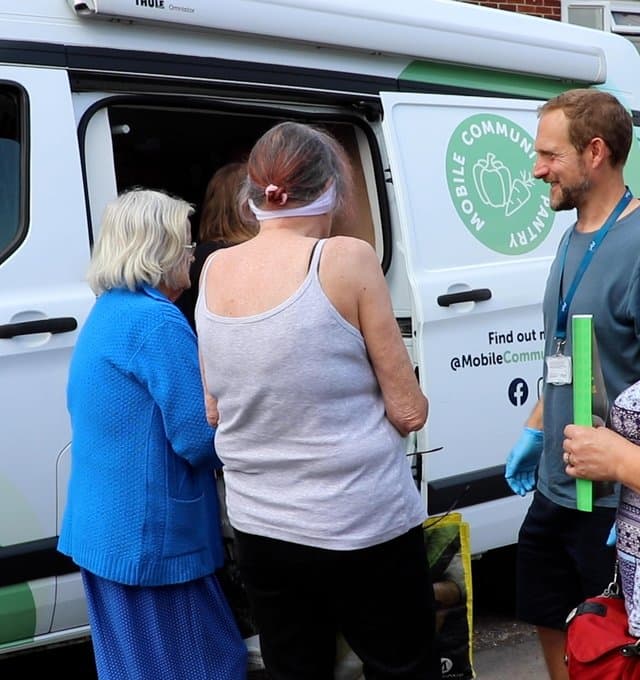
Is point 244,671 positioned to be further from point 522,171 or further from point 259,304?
point 522,171

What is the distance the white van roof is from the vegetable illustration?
0.36m

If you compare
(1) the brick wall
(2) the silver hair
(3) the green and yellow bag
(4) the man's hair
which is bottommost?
(3) the green and yellow bag

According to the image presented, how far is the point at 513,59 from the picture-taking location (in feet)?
13.3

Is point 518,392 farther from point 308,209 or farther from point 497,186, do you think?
point 308,209

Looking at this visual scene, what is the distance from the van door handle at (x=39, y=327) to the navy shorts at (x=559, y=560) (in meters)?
1.32

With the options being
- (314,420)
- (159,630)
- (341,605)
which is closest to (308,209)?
(314,420)

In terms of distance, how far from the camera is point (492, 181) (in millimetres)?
3895

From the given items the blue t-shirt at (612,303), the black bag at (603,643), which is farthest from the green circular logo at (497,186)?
the black bag at (603,643)

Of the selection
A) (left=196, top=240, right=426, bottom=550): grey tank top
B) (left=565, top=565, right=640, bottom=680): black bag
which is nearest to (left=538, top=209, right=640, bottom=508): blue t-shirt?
(left=565, top=565, right=640, bottom=680): black bag

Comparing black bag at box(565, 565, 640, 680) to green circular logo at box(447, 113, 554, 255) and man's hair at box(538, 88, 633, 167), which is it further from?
green circular logo at box(447, 113, 554, 255)

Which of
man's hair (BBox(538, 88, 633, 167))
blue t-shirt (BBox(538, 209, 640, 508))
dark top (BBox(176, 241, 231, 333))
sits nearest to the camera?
blue t-shirt (BBox(538, 209, 640, 508))

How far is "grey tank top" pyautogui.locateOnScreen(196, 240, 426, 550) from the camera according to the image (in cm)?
212

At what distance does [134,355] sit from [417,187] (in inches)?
55.9

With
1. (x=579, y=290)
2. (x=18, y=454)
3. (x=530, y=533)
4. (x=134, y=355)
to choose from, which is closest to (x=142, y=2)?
(x=134, y=355)
